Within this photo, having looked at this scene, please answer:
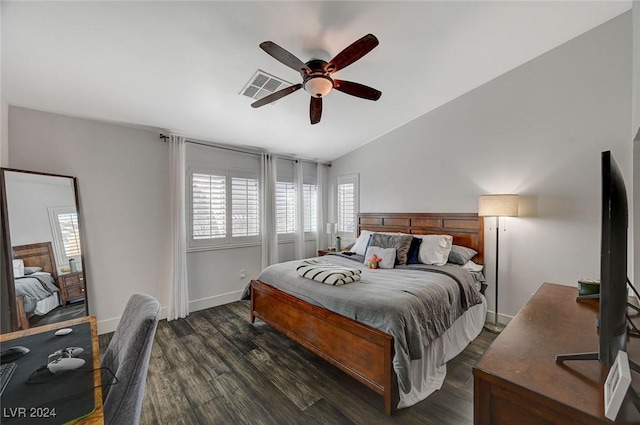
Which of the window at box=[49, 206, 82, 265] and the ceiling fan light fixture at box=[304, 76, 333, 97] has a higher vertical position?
the ceiling fan light fixture at box=[304, 76, 333, 97]

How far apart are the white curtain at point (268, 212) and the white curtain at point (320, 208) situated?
3.62 ft

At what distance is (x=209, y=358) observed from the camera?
2.56 meters

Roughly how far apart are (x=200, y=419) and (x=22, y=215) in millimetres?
2515

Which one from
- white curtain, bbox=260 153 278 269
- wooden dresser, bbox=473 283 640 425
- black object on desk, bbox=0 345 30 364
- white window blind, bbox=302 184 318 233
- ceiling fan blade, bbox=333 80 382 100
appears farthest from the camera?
white window blind, bbox=302 184 318 233

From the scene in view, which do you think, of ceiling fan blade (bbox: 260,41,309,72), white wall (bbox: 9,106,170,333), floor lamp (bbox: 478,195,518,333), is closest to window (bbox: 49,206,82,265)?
white wall (bbox: 9,106,170,333)

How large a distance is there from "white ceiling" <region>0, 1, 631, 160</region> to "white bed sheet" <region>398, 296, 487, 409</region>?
263cm

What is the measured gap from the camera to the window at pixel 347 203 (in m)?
4.97

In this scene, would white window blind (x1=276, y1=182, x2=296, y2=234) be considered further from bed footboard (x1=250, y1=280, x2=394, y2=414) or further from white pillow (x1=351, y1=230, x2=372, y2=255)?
bed footboard (x1=250, y1=280, x2=394, y2=414)

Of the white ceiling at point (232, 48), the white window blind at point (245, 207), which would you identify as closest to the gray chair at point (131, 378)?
the white ceiling at point (232, 48)

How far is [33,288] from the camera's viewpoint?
7.98ft

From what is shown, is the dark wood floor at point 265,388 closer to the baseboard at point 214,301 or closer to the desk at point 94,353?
the baseboard at point 214,301

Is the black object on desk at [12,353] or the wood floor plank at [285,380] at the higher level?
the black object on desk at [12,353]

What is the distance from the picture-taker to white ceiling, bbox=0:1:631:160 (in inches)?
70.6

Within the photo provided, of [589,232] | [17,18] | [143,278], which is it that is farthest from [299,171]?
[589,232]
